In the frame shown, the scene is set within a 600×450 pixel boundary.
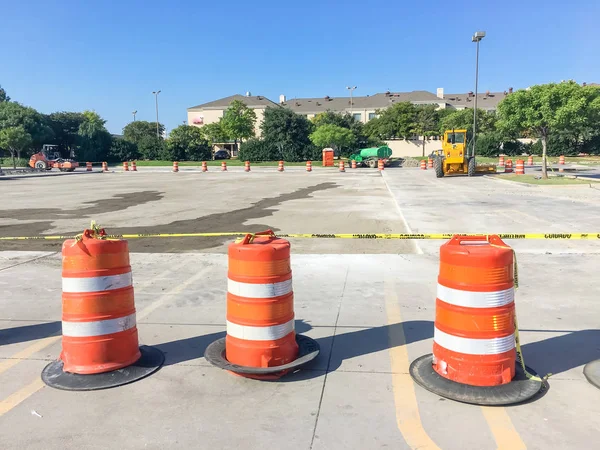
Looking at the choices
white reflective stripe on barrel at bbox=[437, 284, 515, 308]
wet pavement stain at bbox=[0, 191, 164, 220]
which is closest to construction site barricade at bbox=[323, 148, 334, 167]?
wet pavement stain at bbox=[0, 191, 164, 220]

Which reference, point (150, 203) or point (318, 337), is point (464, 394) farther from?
point (150, 203)

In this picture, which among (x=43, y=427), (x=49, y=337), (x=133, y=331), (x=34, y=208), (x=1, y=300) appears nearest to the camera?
(x=43, y=427)

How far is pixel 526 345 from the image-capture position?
491 centimetres

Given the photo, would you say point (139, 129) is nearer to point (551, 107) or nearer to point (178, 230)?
point (551, 107)

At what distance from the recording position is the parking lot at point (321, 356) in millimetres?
3396

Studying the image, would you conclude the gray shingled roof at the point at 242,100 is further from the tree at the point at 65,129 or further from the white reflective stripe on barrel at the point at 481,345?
the white reflective stripe on barrel at the point at 481,345

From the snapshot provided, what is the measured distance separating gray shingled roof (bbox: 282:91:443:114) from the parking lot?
100 meters

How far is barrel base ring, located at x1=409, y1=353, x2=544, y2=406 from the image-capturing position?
3748mm

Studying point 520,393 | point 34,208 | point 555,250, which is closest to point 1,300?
point 520,393

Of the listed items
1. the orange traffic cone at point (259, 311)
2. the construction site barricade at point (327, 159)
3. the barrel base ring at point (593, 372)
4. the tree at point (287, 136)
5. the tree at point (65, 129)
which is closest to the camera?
the barrel base ring at point (593, 372)

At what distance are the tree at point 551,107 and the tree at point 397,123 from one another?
184 ft

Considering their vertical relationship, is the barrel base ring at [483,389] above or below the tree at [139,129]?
below

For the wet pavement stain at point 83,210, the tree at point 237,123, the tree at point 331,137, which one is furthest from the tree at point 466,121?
the wet pavement stain at point 83,210

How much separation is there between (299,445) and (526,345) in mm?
2860
